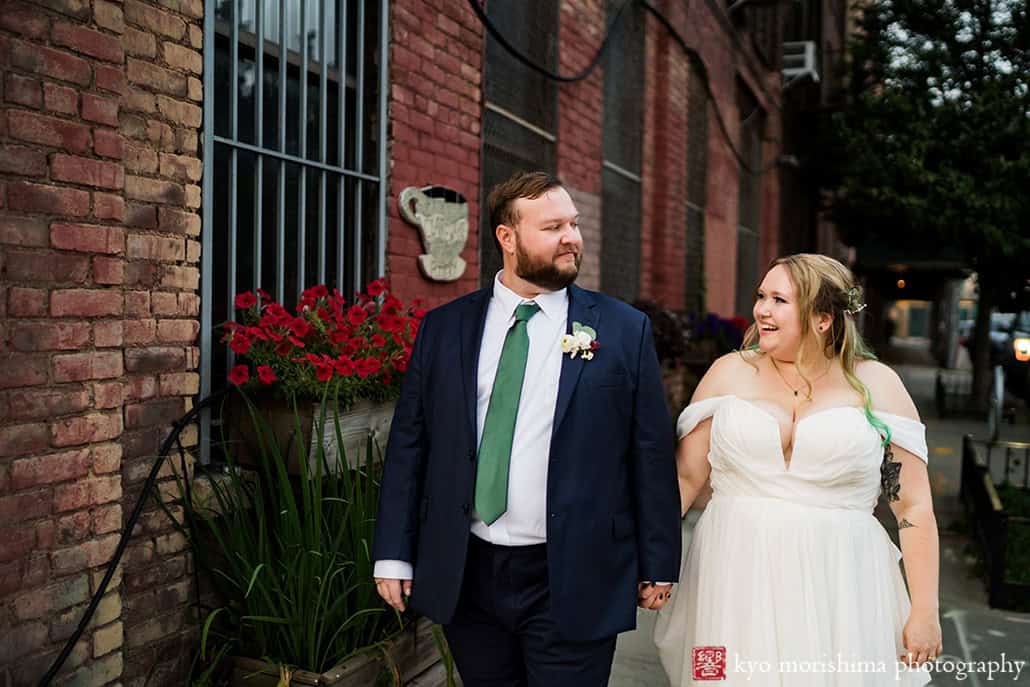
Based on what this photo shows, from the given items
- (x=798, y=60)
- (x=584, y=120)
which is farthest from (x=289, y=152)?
(x=798, y=60)

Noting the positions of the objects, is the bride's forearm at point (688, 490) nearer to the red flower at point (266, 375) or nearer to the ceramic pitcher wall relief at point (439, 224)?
the red flower at point (266, 375)

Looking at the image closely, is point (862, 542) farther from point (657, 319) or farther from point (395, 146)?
point (657, 319)

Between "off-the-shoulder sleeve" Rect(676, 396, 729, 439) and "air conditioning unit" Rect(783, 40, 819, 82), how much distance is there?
564 inches

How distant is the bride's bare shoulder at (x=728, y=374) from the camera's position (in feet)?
9.70

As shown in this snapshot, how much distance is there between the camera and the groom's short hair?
2553 mm

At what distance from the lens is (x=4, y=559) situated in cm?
275

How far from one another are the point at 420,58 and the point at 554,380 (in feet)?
10.4

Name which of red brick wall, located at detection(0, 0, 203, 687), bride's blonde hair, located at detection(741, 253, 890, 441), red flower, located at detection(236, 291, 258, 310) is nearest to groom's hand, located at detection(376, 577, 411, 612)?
red brick wall, located at detection(0, 0, 203, 687)

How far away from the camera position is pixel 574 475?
246 centimetres

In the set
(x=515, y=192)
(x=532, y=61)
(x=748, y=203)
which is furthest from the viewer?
(x=748, y=203)

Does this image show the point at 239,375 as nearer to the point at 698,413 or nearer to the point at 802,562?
the point at 698,413

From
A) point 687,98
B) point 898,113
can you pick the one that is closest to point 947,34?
point 898,113

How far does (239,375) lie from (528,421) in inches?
58.5

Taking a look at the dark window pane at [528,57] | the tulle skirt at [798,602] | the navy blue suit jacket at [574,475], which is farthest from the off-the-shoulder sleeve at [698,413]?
the dark window pane at [528,57]
